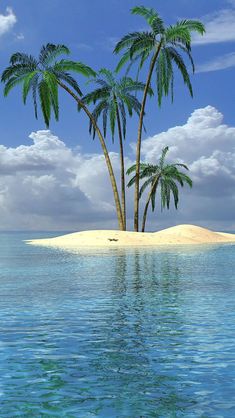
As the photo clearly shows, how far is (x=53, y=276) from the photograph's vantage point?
1814cm

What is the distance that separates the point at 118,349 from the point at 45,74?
122ft

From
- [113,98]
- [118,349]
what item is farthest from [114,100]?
[118,349]

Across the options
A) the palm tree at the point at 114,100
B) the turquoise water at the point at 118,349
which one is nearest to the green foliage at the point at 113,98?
the palm tree at the point at 114,100

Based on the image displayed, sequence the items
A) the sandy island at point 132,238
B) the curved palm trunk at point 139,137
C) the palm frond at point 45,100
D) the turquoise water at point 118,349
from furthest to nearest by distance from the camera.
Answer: the curved palm trunk at point 139,137, the palm frond at point 45,100, the sandy island at point 132,238, the turquoise water at point 118,349

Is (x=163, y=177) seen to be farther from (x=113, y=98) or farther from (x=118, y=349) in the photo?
(x=118, y=349)

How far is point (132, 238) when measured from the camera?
39875mm

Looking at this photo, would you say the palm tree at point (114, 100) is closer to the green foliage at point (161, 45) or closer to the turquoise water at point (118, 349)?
the green foliage at point (161, 45)

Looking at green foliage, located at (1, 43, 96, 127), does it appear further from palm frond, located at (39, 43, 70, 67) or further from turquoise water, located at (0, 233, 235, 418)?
turquoise water, located at (0, 233, 235, 418)

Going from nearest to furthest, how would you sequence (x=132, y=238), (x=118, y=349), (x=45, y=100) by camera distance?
(x=118, y=349) → (x=132, y=238) → (x=45, y=100)

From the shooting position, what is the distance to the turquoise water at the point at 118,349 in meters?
5.62

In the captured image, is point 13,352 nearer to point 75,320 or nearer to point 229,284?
point 75,320

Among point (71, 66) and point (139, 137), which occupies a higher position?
point (71, 66)

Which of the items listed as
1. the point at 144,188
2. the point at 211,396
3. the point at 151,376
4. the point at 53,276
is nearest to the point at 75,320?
the point at 151,376

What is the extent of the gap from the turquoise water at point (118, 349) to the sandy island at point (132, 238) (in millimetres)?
22991
